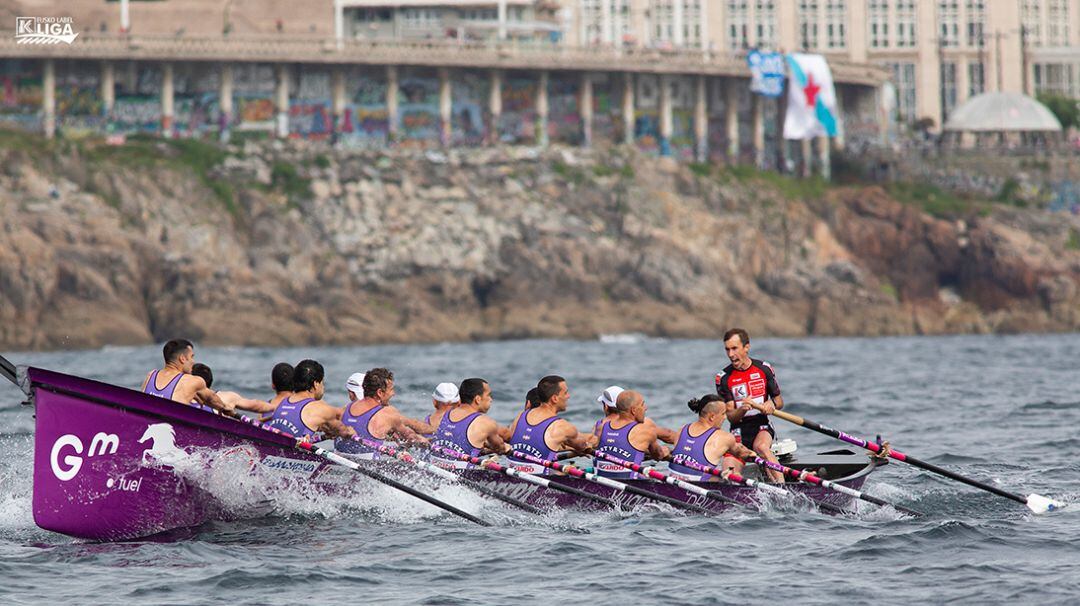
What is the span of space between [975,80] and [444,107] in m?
35.0

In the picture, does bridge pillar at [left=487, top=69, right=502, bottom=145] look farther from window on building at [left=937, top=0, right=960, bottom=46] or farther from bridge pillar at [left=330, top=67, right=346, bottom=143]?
window on building at [left=937, top=0, right=960, bottom=46]

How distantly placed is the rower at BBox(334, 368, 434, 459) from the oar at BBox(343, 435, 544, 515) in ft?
0.48

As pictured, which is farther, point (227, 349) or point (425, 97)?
point (425, 97)

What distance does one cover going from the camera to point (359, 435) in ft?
71.2

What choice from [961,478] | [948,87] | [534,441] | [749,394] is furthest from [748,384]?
[948,87]

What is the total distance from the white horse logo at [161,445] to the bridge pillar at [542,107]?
203 feet

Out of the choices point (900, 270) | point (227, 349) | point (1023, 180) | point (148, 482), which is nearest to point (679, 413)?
point (148, 482)

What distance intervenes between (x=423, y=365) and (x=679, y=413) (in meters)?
17.9

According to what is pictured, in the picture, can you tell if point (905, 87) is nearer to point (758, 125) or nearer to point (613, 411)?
point (758, 125)

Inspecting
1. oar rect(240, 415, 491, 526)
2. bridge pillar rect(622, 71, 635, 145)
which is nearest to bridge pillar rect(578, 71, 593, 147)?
bridge pillar rect(622, 71, 635, 145)

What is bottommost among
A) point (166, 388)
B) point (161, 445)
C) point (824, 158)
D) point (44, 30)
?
point (161, 445)

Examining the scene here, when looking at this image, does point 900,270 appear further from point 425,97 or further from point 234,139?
point 234,139

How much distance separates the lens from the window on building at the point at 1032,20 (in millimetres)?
100250

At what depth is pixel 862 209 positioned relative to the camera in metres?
80.6
